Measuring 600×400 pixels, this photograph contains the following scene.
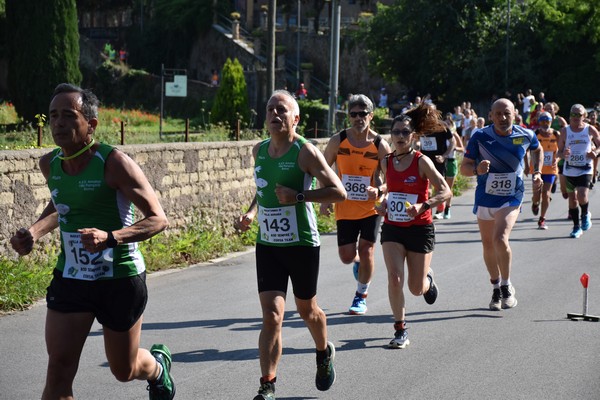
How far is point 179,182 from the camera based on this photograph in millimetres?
12906

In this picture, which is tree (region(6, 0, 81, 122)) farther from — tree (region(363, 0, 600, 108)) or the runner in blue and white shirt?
the runner in blue and white shirt

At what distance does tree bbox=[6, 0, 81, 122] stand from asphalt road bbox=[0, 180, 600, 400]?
27488mm

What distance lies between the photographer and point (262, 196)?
6645mm

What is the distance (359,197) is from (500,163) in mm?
1429

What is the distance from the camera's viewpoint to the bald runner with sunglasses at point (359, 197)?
9258 mm

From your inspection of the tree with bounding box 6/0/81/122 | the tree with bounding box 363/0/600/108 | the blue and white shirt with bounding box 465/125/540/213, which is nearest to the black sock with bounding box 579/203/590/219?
the blue and white shirt with bounding box 465/125/540/213

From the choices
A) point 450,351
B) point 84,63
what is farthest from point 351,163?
point 84,63

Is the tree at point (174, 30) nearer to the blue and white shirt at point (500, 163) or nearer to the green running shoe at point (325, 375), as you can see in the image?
the blue and white shirt at point (500, 163)

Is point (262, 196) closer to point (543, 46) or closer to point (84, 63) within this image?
point (543, 46)

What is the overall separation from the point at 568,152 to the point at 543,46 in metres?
36.8

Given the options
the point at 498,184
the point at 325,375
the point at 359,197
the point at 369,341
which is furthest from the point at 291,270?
the point at 498,184

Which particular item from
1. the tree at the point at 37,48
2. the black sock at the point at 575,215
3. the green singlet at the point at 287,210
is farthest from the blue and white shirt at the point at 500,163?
the tree at the point at 37,48

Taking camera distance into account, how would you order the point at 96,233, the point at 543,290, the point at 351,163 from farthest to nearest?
the point at 543,290, the point at 351,163, the point at 96,233

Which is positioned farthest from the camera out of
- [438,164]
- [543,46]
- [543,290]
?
[543,46]
